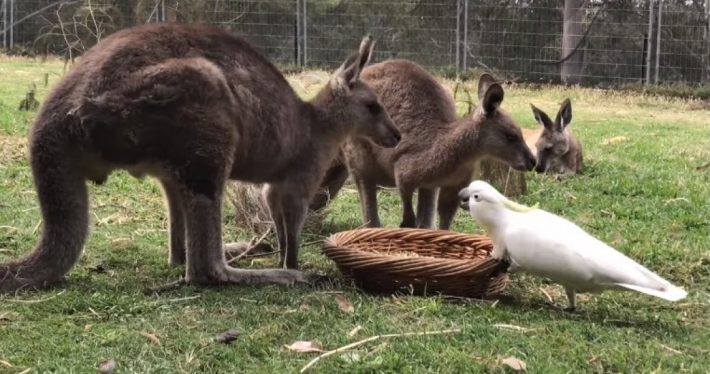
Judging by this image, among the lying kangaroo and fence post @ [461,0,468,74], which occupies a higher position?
fence post @ [461,0,468,74]

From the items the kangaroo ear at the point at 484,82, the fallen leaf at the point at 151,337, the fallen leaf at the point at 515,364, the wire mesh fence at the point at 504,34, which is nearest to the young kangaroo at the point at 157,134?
the fallen leaf at the point at 151,337

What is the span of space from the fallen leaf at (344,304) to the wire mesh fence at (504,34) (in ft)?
34.3

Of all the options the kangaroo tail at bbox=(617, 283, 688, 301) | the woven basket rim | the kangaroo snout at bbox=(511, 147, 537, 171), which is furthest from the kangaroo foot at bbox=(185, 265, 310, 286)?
the kangaroo snout at bbox=(511, 147, 537, 171)

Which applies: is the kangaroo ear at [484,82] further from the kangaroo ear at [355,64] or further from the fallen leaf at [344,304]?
the fallen leaf at [344,304]

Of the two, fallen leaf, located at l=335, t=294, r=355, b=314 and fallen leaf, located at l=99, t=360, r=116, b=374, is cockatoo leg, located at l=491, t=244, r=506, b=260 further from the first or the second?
fallen leaf, located at l=99, t=360, r=116, b=374

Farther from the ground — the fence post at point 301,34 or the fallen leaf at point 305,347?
the fence post at point 301,34

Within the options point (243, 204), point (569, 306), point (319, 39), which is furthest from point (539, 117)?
point (319, 39)

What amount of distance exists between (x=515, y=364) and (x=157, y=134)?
4.98ft

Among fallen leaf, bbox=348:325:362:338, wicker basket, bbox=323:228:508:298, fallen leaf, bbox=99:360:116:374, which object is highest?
wicker basket, bbox=323:228:508:298

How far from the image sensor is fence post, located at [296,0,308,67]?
567 inches

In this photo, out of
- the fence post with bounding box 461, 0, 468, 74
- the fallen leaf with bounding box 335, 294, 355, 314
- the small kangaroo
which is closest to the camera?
the fallen leaf with bounding box 335, 294, 355, 314

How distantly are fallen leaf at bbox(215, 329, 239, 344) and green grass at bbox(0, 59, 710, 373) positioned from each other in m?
0.03

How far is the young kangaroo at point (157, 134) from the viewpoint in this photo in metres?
3.13

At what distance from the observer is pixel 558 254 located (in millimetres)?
2947
